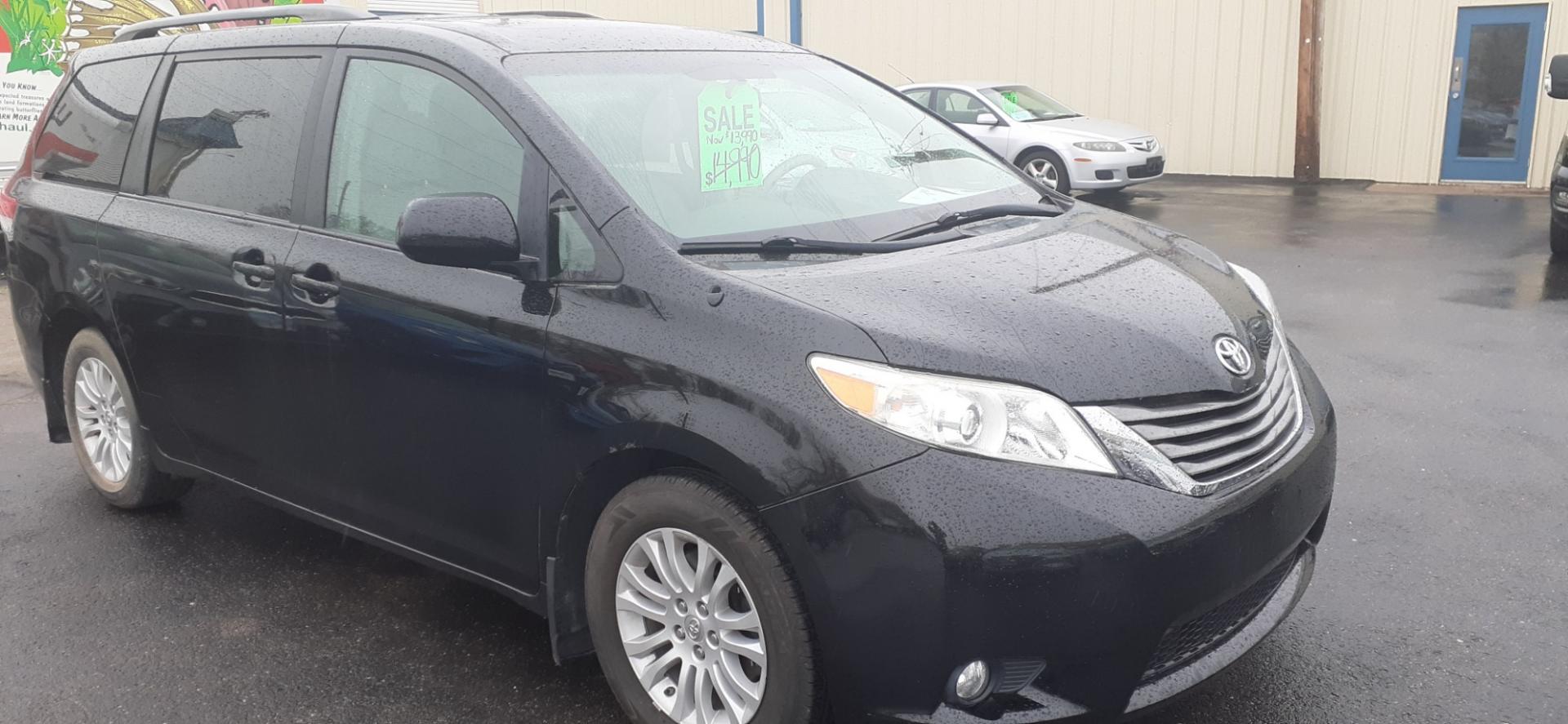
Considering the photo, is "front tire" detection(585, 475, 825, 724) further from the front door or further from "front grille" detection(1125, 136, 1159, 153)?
"front grille" detection(1125, 136, 1159, 153)

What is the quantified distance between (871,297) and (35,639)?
2.80 meters

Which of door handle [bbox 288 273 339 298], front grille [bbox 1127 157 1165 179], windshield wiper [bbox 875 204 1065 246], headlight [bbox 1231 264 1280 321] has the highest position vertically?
windshield wiper [bbox 875 204 1065 246]

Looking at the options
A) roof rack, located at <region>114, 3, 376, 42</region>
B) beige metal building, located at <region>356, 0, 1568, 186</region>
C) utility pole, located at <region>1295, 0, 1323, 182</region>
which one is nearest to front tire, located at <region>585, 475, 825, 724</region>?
roof rack, located at <region>114, 3, 376, 42</region>

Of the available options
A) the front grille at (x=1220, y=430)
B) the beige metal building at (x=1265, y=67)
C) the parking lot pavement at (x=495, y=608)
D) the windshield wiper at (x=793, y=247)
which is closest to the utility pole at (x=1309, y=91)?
the beige metal building at (x=1265, y=67)

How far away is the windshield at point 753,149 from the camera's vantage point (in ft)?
10.4

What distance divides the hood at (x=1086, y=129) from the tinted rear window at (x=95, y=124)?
11660mm

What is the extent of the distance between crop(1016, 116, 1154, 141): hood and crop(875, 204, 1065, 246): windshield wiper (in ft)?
37.0

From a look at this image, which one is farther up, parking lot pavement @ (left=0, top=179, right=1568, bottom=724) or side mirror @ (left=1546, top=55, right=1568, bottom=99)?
side mirror @ (left=1546, top=55, right=1568, bottom=99)

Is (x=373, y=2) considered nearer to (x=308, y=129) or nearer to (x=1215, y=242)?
(x=1215, y=242)

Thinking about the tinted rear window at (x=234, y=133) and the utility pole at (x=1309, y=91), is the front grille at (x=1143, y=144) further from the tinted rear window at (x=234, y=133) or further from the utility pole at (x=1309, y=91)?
the tinted rear window at (x=234, y=133)

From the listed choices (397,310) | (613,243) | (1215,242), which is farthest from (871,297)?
(1215,242)

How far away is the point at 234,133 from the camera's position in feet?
13.0

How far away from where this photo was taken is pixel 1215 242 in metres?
11.4

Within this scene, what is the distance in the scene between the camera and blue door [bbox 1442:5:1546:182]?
48.9 ft
